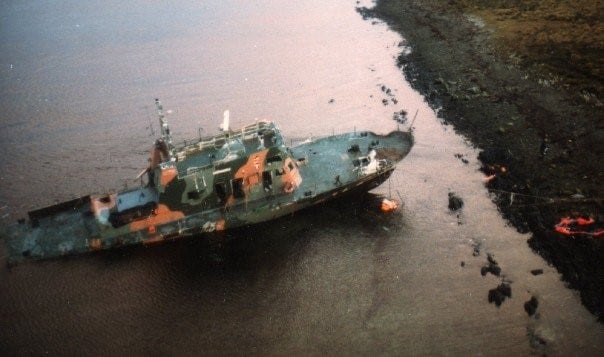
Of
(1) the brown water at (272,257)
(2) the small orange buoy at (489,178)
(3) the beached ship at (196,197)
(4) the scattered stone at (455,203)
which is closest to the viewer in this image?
(1) the brown water at (272,257)

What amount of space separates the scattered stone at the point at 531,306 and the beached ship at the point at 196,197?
683 centimetres

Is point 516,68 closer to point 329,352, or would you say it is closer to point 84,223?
point 329,352

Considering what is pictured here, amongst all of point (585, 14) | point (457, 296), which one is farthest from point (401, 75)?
point (457, 296)

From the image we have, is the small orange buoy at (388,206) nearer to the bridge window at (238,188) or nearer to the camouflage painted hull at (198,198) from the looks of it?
the camouflage painted hull at (198,198)

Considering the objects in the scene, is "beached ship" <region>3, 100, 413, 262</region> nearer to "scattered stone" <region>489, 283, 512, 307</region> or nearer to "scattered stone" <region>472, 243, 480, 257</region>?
"scattered stone" <region>472, 243, 480, 257</region>

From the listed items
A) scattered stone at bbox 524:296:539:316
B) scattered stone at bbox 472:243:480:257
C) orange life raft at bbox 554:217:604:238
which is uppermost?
orange life raft at bbox 554:217:604:238

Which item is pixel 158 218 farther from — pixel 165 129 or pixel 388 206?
pixel 388 206

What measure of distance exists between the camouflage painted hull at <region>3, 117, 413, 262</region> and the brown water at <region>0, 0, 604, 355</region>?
1193mm

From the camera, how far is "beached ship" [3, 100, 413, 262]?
16.0m

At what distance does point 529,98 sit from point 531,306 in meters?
14.3

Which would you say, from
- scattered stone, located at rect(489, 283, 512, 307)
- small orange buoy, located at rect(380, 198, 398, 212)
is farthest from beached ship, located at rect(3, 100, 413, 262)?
scattered stone, located at rect(489, 283, 512, 307)

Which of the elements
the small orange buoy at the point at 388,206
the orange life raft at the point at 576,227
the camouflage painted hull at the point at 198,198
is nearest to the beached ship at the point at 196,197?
the camouflage painted hull at the point at 198,198

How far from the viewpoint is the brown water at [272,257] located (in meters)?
14.0

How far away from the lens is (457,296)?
581 inches
